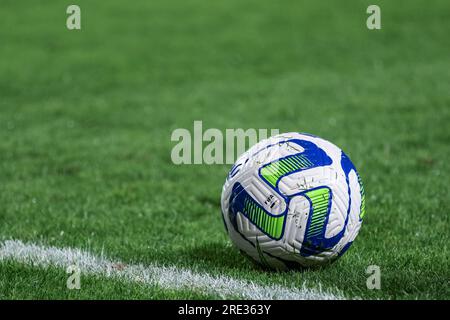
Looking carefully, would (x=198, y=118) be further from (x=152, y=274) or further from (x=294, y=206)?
(x=294, y=206)

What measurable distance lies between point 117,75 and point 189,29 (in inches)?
189

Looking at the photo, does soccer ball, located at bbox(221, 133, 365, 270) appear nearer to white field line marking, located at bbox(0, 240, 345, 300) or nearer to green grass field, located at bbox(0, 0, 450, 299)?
green grass field, located at bbox(0, 0, 450, 299)

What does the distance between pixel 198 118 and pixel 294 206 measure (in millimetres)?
7750

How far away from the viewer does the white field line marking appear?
4.65 meters

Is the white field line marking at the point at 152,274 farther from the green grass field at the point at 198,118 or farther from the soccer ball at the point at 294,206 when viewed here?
the soccer ball at the point at 294,206

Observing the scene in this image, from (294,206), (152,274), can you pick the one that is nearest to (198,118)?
(152,274)

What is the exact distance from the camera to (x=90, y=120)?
501 inches

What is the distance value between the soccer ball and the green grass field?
196 mm

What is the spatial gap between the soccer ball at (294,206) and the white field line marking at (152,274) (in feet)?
1.22

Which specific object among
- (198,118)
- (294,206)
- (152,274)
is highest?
(294,206)

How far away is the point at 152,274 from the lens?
5176mm

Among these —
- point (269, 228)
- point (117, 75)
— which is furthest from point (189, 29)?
point (269, 228)

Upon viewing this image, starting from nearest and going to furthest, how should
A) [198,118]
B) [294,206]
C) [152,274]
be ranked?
[294,206]
[152,274]
[198,118]

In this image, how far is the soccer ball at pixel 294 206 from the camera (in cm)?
502
